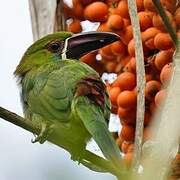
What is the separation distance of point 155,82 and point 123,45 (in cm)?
22

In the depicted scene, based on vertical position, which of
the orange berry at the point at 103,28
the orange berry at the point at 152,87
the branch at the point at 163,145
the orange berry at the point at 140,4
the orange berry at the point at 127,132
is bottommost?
the orange berry at the point at 127,132

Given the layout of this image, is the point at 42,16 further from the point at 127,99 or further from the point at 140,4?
the point at 127,99

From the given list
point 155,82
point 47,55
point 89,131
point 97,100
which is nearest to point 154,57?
point 155,82

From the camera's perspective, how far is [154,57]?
1906mm

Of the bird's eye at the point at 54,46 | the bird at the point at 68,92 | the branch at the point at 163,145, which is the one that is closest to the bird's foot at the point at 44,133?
the bird at the point at 68,92

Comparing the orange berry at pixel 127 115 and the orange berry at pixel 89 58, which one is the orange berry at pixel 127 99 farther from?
the orange berry at pixel 89 58

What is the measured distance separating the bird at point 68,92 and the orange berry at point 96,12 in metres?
0.06

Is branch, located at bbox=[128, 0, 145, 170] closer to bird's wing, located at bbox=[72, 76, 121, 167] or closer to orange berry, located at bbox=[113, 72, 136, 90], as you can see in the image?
bird's wing, located at bbox=[72, 76, 121, 167]

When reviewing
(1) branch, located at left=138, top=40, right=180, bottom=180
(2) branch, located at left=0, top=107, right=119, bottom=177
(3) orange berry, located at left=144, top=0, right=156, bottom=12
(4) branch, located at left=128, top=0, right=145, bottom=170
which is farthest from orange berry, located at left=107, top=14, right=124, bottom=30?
(1) branch, located at left=138, top=40, right=180, bottom=180

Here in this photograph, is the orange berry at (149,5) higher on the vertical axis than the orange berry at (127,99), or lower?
higher

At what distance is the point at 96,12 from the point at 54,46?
38cm

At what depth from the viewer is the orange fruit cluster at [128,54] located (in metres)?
1.85

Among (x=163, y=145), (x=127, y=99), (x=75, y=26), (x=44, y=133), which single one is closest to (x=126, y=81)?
(x=127, y=99)

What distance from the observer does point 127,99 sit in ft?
6.24
